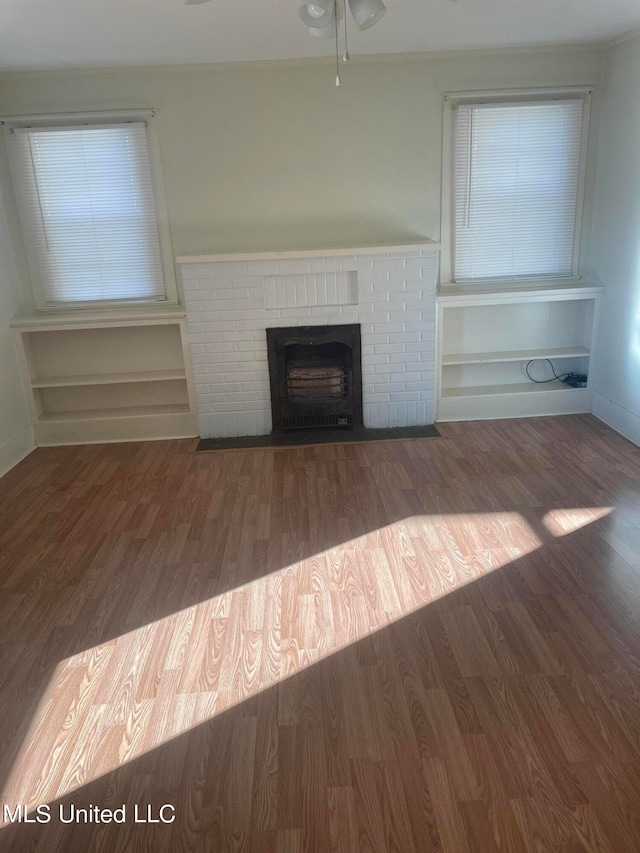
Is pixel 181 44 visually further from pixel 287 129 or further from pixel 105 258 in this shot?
pixel 105 258

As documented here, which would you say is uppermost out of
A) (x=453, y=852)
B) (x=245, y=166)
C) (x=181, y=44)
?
(x=181, y=44)

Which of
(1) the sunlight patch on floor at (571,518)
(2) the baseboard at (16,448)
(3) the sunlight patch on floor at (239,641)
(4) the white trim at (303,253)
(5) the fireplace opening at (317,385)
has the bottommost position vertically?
(3) the sunlight patch on floor at (239,641)

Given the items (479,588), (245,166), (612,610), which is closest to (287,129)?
(245,166)

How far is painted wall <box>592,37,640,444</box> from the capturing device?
4.05 m

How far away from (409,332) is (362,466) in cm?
113

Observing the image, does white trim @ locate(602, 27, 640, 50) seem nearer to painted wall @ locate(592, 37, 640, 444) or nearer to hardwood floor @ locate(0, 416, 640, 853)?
painted wall @ locate(592, 37, 640, 444)

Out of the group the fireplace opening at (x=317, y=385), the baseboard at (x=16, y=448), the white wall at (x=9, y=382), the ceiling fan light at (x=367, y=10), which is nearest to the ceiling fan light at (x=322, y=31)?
the ceiling fan light at (x=367, y=10)

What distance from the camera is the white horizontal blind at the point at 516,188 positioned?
4418 mm

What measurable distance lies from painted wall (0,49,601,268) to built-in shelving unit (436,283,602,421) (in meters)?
0.79

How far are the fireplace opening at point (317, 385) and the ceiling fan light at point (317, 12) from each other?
228cm

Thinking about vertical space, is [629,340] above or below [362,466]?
above

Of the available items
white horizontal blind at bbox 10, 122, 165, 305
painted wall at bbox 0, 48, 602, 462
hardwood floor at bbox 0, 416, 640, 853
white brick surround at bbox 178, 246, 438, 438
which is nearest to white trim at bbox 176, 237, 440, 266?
white brick surround at bbox 178, 246, 438, 438

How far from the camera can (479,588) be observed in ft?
8.71

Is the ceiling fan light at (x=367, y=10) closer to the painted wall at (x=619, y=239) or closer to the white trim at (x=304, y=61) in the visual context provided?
the white trim at (x=304, y=61)
